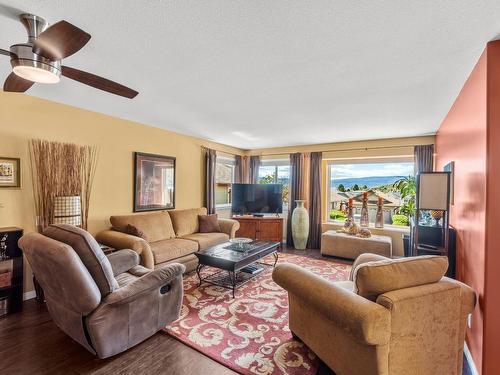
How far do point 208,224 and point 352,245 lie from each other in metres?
2.68

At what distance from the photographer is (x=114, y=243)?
3148 millimetres

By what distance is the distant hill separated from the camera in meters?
4.96

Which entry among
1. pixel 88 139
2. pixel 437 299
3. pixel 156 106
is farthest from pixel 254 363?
pixel 88 139

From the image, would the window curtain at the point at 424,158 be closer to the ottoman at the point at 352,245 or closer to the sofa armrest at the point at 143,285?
the ottoman at the point at 352,245

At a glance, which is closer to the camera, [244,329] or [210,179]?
[244,329]

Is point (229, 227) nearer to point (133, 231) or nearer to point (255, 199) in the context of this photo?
point (255, 199)

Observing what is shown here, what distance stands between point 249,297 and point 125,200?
7.92 ft

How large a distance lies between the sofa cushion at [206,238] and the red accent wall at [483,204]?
3.17 m

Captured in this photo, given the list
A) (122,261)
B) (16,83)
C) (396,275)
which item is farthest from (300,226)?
(16,83)

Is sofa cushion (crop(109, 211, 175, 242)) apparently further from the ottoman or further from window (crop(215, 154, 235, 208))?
the ottoman

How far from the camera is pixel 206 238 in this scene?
4.04m

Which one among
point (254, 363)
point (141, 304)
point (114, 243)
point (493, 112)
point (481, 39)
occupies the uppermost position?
point (481, 39)

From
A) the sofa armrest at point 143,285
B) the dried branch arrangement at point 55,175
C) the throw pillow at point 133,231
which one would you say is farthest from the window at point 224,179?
the sofa armrest at point 143,285

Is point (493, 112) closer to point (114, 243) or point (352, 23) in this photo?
point (352, 23)
